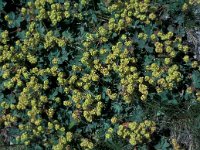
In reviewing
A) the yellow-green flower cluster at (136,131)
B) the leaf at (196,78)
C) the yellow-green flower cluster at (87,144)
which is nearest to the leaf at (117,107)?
the yellow-green flower cluster at (136,131)

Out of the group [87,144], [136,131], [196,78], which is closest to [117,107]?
[136,131]

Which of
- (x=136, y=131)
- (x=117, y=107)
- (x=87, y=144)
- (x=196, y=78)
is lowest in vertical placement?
(x=87, y=144)

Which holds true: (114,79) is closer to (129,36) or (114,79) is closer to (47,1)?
(129,36)

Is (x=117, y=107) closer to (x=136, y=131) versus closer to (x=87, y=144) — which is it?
(x=136, y=131)

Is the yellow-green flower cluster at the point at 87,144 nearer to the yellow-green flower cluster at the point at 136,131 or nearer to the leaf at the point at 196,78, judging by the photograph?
the yellow-green flower cluster at the point at 136,131

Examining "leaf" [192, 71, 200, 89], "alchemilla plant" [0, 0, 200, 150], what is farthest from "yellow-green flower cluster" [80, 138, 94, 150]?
"leaf" [192, 71, 200, 89]

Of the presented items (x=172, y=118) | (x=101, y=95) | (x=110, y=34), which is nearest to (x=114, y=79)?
(x=101, y=95)

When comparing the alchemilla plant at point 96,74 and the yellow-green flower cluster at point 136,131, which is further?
the alchemilla plant at point 96,74

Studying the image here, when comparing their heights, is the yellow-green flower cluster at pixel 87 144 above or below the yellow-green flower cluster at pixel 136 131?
below

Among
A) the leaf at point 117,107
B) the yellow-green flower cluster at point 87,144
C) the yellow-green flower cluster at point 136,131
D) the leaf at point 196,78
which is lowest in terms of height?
the yellow-green flower cluster at point 87,144
